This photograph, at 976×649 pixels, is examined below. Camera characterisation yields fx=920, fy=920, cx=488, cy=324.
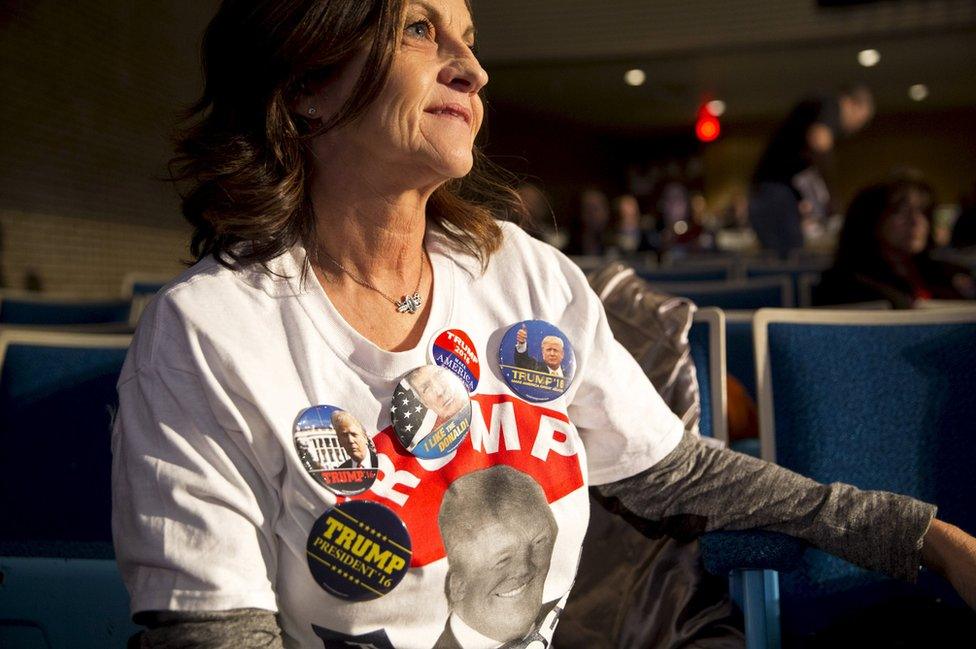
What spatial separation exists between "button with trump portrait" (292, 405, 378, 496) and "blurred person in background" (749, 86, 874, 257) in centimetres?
479

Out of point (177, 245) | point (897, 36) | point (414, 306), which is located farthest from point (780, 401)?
point (897, 36)

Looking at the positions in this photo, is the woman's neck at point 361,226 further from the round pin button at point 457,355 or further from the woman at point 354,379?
the round pin button at point 457,355

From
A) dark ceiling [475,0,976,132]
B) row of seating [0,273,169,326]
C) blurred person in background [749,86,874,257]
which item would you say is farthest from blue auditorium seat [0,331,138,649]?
dark ceiling [475,0,976,132]

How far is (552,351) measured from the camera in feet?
4.37

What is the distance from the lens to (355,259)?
131cm

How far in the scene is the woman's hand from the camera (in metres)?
1.19

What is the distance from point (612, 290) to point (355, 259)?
24.6 inches

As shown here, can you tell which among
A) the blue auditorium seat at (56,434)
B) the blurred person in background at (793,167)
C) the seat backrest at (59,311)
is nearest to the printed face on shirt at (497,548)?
the blue auditorium seat at (56,434)

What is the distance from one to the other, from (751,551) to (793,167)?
4.54 meters

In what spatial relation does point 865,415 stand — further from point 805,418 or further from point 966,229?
point 966,229

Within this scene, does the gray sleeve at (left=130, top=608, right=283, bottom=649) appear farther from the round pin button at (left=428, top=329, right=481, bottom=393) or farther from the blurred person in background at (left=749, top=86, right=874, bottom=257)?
the blurred person in background at (left=749, top=86, right=874, bottom=257)

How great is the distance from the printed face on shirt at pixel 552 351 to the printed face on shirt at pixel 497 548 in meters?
0.17

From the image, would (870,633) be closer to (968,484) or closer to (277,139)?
(968,484)

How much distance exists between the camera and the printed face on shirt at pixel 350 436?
1.13 m
